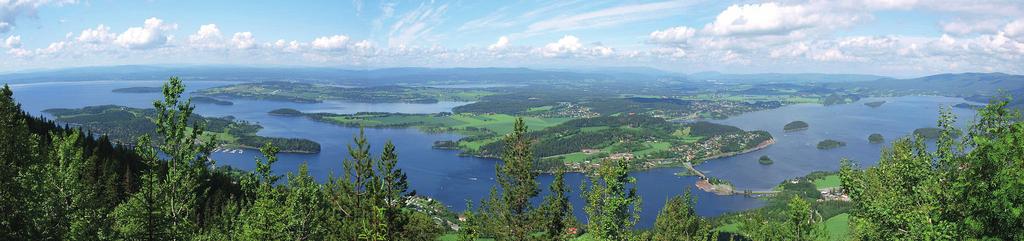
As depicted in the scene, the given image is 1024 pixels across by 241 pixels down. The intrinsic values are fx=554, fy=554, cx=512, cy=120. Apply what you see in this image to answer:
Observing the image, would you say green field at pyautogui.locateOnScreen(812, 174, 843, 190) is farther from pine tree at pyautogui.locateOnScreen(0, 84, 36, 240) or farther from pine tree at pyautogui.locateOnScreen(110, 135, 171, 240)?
pine tree at pyautogui.locateOnScreen(0, 84, 36, 240)

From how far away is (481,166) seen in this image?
114000 mm

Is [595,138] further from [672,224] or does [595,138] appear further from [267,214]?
[267,214]

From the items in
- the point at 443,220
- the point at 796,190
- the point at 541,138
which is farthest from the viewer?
the point at 541,138

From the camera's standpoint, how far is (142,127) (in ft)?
479

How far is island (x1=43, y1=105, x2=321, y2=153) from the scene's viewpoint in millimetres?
125812

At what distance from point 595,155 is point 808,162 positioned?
44.0m

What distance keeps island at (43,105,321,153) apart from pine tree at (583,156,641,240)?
362 ft

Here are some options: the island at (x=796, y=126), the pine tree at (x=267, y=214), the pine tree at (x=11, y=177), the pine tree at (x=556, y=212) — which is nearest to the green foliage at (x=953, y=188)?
the pine tree at (x=556, y=212)

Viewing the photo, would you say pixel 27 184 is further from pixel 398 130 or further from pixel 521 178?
pixel 398 130

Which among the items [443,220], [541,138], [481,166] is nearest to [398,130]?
[541,138]

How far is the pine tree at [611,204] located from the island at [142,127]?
4341 inches

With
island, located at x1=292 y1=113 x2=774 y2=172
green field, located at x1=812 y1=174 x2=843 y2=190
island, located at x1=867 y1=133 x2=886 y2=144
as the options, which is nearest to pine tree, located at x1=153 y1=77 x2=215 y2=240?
island, located at x1=292 y1=113 x2=774 y2=172

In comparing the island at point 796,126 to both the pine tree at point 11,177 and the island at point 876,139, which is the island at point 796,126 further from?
the pine tree at point 11,177

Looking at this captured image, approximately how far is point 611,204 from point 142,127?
164446 millimetres
